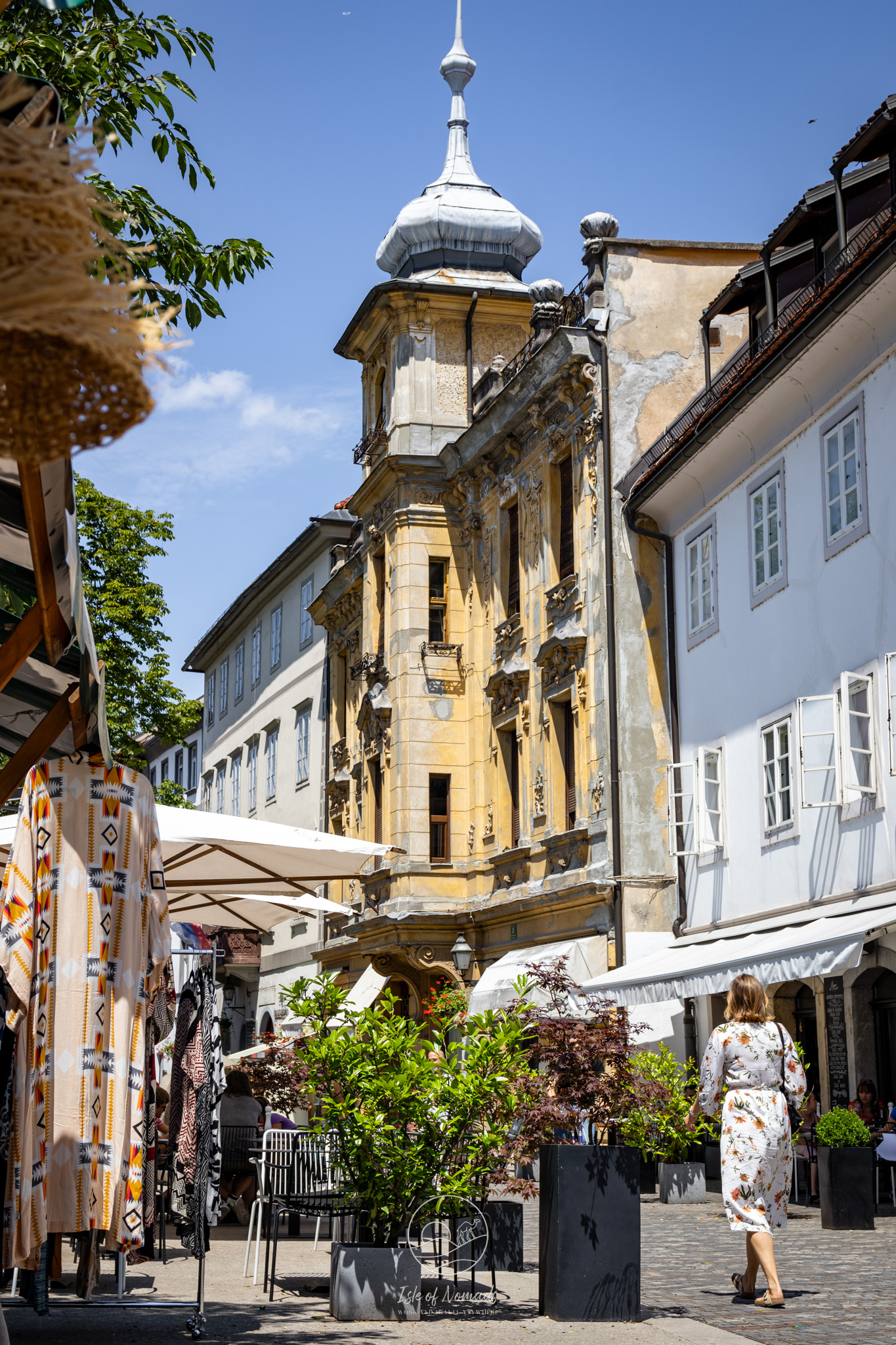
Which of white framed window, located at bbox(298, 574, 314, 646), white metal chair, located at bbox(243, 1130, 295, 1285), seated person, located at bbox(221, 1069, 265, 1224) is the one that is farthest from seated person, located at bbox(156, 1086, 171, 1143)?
white framed window, located at bbox(298, 574, 314, 646)

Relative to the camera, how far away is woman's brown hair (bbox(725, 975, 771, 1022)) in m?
9.16

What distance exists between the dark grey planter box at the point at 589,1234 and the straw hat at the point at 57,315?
6369 mm

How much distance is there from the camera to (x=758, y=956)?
16.5 metres

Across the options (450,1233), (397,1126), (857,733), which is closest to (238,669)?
(857,733)

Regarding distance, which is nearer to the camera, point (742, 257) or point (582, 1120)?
point (582, 1120)

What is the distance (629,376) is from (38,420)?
74.3ft

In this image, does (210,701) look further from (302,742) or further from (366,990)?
(366,990)

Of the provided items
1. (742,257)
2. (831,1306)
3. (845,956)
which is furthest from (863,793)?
(742,257)

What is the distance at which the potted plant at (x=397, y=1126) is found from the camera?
8.41 m

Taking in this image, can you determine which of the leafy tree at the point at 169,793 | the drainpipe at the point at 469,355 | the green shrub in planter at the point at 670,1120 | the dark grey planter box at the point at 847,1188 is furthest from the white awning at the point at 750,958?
the drainpipe at the point at 469,355

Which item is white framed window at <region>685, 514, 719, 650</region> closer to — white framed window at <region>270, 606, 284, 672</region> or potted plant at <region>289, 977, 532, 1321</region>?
potted plant at <region>289, 977, 532, 1321</region>

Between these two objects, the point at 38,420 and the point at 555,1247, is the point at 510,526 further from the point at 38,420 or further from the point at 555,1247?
the point at 38,420

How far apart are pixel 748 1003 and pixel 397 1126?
2.09 meters

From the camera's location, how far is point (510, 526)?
2933 cm
